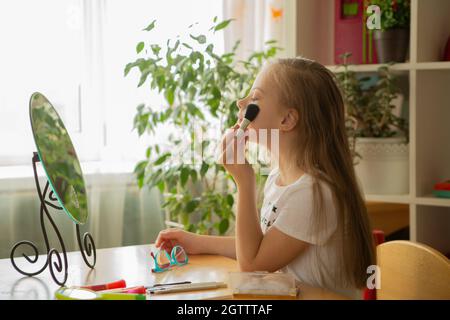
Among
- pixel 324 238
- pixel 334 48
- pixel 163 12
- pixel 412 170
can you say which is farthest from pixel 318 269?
pixel 163 12

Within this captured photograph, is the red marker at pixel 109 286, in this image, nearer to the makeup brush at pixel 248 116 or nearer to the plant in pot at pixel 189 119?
the makeup brush at pixel 248 116

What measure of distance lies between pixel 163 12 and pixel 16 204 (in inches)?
33.8

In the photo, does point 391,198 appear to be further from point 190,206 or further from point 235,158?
point 235,158

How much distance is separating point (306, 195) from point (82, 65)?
4.52 feet

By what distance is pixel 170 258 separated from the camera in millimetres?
1277

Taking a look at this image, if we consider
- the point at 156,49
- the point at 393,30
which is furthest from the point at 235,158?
the point at 156,49

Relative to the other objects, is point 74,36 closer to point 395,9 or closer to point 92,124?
point 92,124

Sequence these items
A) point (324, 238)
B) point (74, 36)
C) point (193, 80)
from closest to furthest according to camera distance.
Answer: point (324, 238), point (193, 80), point (74, 36)

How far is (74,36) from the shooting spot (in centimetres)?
234

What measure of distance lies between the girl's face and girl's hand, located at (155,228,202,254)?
27cm

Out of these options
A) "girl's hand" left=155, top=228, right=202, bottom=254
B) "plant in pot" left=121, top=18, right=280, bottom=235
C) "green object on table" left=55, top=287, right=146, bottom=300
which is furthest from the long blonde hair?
"plant in pot" left=121, top=18, right=280, bottom=235

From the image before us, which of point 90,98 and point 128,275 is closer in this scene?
point 128,275

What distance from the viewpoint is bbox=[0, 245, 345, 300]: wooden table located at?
1.06 m

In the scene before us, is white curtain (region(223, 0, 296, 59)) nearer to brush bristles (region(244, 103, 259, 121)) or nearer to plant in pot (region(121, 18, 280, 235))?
plant in pot (region(121, 18, 280, 235))
